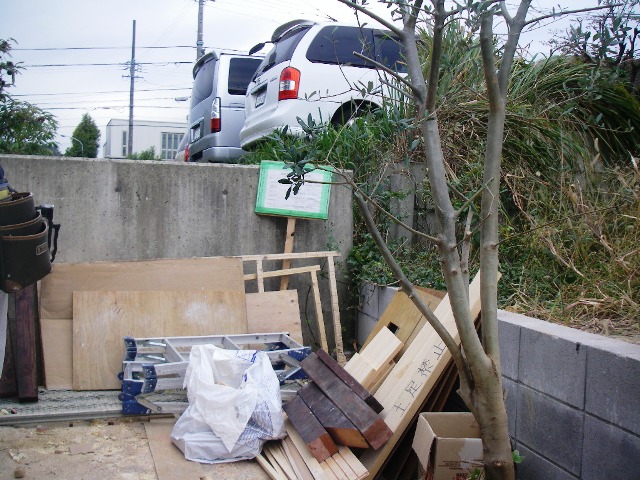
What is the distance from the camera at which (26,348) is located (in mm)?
4504

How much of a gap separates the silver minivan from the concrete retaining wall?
3.30m

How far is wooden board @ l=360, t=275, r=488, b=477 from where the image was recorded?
358 cm

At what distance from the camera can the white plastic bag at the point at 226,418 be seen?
3.79 m

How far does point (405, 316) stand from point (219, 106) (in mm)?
5771

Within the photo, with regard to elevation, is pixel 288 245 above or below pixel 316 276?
above

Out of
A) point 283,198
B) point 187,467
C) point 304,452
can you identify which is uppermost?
point 283,198

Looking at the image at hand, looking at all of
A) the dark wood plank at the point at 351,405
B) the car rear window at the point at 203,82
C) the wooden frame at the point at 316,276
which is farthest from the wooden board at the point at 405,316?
the car rear window at the point at 203,82

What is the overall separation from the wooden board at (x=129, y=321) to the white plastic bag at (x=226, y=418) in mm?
1004

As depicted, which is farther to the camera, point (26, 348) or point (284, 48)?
point (284, 48)

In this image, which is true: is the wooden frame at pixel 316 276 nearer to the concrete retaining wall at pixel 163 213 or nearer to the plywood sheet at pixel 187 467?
the concrete retaining wall at pixel 163 213

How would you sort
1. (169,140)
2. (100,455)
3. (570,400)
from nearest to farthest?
(570,400), (100,455), (169,140)

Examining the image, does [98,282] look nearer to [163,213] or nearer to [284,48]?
[163,213]

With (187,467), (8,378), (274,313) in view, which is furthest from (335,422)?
(8,378)

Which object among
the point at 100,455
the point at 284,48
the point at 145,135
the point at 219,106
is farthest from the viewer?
the point at 145,135
